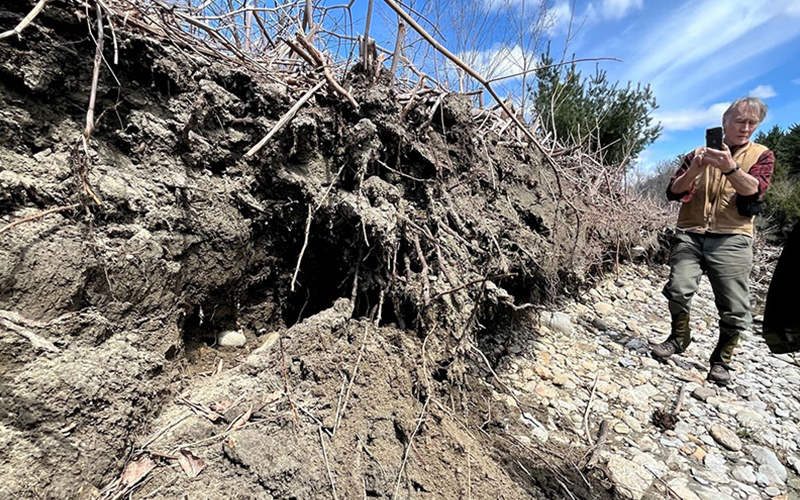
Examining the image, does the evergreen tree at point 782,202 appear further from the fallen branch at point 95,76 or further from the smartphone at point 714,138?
the fallen branch at point 95,76

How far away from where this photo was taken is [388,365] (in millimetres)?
1690

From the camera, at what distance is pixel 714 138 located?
2803mm

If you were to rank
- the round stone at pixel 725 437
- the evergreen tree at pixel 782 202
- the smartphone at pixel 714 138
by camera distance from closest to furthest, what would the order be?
the round stone at pixel 725 437, the smartphone at pixel 714 138, the evergreen tree at pixel 782 202

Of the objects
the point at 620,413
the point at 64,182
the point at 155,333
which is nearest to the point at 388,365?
the point at 155,333

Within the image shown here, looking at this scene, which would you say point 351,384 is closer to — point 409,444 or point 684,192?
point 409,444

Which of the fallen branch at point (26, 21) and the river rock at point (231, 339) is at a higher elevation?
the fallen branch at point (26, 21)

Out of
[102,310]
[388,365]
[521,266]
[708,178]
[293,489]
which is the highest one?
[708,178]

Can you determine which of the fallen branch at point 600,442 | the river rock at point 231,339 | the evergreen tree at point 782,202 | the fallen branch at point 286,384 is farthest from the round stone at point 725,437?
the evergreen tree at point 782,202

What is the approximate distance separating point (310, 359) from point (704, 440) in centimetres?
263

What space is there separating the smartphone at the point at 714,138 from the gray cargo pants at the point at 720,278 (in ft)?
2.66

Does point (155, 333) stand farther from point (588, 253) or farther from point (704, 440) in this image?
point (588, 253)

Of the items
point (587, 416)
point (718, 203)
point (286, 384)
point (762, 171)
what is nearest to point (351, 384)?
point (286, 384)

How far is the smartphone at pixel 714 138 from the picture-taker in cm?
279

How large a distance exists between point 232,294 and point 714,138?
3.59m
